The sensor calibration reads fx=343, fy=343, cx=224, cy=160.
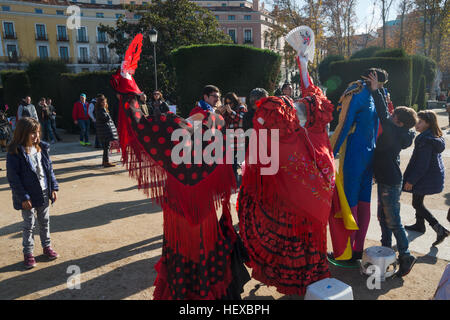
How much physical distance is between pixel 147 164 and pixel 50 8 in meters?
51.7

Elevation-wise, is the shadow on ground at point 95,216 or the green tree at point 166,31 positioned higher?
the green tree at point 166,31

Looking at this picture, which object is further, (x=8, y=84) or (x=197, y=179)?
(x=8, y=84)

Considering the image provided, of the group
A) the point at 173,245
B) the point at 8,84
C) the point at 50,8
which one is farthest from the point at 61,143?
the point at 50,8

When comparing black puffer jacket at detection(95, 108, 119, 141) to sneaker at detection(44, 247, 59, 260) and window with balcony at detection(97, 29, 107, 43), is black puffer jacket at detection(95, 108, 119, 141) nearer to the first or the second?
sneaker at detection(44, 247, 59, 260)

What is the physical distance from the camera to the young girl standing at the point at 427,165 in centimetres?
387

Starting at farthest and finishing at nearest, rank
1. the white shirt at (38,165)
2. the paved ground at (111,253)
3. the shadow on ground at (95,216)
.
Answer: the shadow on ground at (95,216) → the white shirt at (38,165) → the paved ground at (111,253)

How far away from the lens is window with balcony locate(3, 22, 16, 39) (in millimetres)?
43344

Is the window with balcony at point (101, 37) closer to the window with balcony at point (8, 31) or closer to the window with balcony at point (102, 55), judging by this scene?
the window with balcony at point (102, 55)

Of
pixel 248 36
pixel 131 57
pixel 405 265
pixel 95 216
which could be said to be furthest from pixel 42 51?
pixel 405 265

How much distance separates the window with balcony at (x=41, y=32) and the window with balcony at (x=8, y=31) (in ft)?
8.90

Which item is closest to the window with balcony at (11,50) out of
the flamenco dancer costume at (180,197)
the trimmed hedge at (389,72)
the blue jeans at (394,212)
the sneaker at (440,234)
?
the trimmed hedge at (389,72)

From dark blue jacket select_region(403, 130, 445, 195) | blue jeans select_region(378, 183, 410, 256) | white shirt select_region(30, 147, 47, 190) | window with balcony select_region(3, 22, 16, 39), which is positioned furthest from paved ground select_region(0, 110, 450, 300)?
window with balcony select_region(3, 22, 16, 39)
